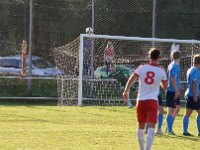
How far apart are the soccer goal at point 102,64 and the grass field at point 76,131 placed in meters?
2.69

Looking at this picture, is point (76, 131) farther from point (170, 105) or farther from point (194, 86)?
point (194, 86)

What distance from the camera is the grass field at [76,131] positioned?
11336 mm

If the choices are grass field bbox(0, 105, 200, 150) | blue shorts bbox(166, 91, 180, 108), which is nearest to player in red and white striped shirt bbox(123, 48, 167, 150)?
grass field bbox(0, 105, 200, 150)

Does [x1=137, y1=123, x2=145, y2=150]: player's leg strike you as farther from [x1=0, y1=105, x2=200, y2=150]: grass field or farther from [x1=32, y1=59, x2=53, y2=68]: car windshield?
[x1=32, y1=59, x2=53, y2=68]: car windshield

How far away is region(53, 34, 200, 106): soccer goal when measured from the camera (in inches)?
922

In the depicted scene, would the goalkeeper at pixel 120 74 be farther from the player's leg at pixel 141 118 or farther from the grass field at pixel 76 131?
the player's leg at pixel 141 118

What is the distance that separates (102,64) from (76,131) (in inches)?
411

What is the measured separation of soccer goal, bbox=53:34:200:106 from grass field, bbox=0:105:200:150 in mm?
2695

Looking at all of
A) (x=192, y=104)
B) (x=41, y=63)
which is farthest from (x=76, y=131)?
(x=41, y=63)

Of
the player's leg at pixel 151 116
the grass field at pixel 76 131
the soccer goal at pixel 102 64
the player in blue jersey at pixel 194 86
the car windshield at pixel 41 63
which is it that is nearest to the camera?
the player's leg at pixel 151 116

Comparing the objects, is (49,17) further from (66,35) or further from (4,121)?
(4,121)

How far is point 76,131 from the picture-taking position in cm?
1387

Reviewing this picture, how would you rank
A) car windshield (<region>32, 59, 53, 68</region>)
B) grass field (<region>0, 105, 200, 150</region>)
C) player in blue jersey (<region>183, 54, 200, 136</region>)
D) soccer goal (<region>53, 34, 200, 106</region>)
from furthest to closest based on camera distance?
car windshield (<region>32, 59, 53, 68</region>) → soccer goal (<region>53, 34, 200, 106</region>) → player in blue jersey (<region>183, 54, 200, 136</region>) → grass field (<region>0, 105, 200, 150</region>)

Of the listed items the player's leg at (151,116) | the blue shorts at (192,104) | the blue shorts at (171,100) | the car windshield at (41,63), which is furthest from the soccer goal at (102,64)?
the player's leg at (151,116)
